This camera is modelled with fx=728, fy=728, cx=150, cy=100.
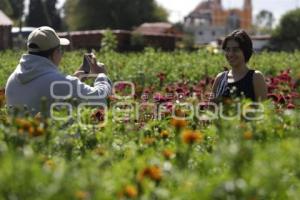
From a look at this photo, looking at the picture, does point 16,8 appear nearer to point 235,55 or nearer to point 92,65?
point 235,55

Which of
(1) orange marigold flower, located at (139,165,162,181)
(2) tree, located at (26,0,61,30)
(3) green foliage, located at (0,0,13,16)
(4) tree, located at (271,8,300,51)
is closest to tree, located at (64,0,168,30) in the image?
(2) tree, located at (26,0,61,30)

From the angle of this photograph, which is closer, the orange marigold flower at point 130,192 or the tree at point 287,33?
the orange marigold flower at point 130,192

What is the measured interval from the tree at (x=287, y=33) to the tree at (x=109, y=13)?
44.6 feet

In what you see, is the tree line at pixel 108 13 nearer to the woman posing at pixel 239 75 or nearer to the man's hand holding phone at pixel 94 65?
the woman posing at pixel 239 75

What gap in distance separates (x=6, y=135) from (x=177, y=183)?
1.00 metres

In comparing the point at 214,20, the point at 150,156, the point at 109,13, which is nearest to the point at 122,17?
the point at 109,13

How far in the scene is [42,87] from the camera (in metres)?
4.45

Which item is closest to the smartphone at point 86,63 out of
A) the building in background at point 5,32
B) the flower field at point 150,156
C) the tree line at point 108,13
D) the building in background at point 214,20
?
the flower field at point 150,156

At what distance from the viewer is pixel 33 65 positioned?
4508mm

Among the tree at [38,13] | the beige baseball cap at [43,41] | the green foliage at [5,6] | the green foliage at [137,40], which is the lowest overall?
the green foliage at [137,40]

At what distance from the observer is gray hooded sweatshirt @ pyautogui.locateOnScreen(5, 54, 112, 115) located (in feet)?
14.5

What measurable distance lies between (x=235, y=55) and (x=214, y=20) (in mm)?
114265

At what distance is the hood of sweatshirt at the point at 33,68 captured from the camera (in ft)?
14.8

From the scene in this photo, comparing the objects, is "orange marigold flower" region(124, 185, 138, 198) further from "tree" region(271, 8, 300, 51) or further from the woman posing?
"tree" region(271, 8, 300, 51)
